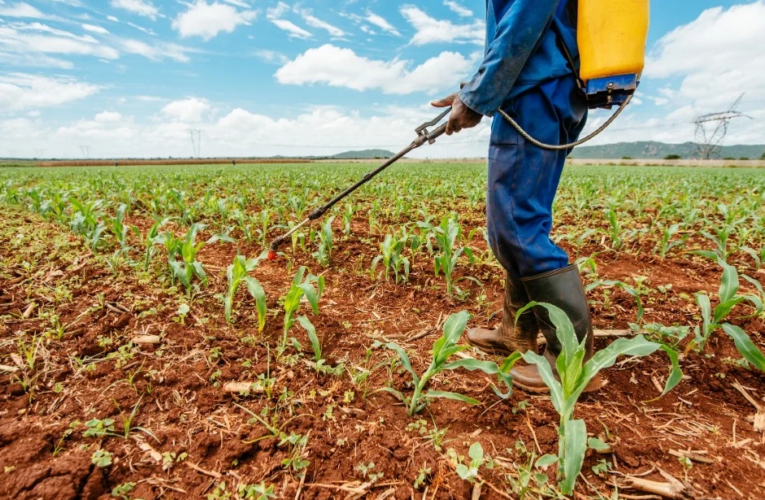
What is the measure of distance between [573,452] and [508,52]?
4.57ft

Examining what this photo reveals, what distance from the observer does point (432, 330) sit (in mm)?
2162

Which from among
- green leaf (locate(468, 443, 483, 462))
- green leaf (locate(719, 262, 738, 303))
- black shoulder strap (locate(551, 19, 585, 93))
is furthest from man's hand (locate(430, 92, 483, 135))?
green leaf (locate(719, 262, 738, 303))

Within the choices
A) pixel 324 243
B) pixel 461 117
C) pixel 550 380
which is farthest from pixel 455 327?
pixel 324 243

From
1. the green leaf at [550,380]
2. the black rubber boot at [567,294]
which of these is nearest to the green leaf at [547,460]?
the green leaf at [550,380]

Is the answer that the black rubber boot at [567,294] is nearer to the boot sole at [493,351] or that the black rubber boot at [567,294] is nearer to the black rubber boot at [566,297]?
the black rubber boot at [566,297]

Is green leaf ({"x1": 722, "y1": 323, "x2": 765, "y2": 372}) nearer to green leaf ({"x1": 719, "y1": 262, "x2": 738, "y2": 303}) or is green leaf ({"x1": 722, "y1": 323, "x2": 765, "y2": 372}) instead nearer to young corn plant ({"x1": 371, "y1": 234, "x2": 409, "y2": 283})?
green leaf ({"x1": 719, "y1": 262, "x2": 738, "y2": 303})

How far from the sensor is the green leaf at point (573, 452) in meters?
1.02

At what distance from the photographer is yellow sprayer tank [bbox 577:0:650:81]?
4.17 ft

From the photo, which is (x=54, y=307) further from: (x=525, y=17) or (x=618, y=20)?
(x=618, y=20)

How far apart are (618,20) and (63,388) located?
2.59m

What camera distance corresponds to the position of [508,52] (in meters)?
1.39

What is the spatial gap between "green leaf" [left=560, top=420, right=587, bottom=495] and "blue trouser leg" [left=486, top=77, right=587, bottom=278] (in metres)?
0.66

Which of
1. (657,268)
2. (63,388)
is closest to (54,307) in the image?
(63,388)

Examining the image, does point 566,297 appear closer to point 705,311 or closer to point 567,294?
point 567,294
